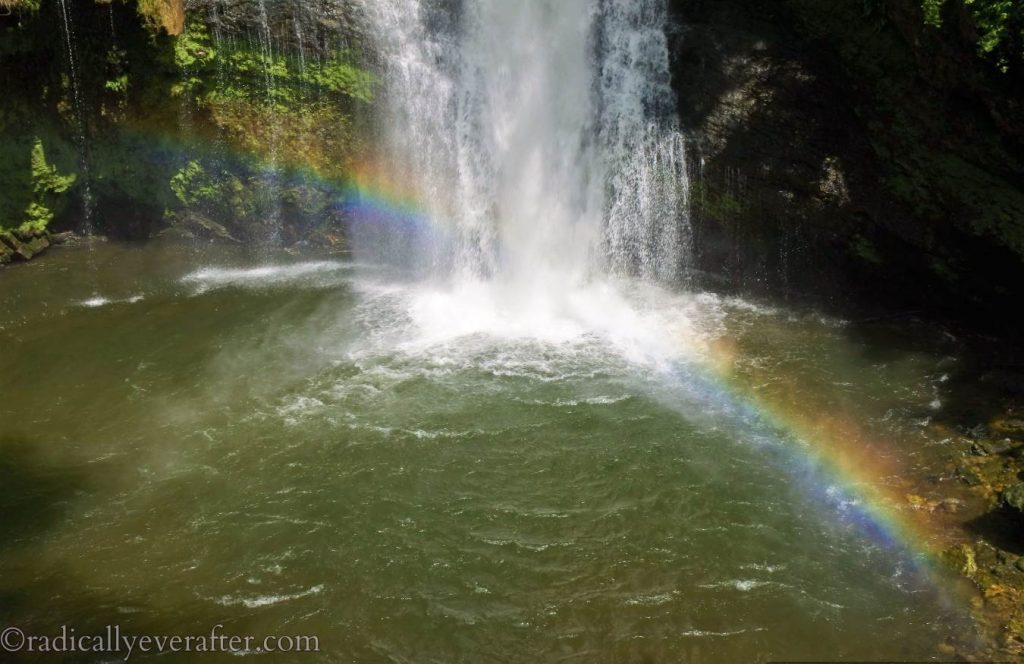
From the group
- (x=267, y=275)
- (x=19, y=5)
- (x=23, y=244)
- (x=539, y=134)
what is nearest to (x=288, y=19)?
(x=19, y=5)

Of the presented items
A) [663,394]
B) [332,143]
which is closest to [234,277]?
[332,143]

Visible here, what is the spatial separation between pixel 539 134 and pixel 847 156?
17.1ft

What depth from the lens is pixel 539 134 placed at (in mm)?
13133

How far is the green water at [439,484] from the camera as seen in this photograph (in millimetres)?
6211

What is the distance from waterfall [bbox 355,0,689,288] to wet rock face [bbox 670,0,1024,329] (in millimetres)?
701

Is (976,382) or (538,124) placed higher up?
(538,124)

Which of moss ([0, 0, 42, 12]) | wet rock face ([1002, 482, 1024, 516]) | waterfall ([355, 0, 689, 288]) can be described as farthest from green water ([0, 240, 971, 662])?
moss ([0, 0, 42, 12])

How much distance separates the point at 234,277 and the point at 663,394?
8.28 m

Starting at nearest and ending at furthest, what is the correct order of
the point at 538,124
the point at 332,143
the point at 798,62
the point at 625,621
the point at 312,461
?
the point at 625,621
the point at 312,461
the point at 798,62
the point at 538,124
the point at 332,143

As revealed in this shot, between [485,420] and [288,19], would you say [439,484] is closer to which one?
[485,420]

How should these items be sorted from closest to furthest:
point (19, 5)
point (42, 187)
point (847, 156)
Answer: point (847, 156) → point (19, 5) → point (42, 187)

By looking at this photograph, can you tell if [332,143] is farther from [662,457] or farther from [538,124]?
[662,457]

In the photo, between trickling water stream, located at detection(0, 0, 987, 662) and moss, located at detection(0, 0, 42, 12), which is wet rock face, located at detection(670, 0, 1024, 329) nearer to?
trickling water stream, located at detection(0, 0, 987, 662)

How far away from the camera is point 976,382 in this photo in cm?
951
